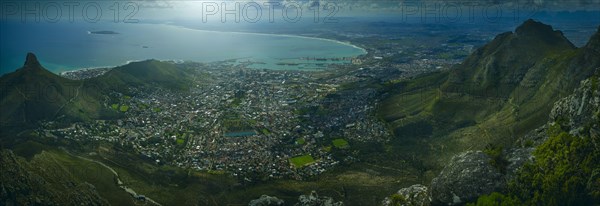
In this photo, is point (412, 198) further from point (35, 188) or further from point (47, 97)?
point (47, 97)

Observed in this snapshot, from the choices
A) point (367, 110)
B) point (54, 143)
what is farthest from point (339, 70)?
point (54, 143)

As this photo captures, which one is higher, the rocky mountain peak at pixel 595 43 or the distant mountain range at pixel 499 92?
the rocky mountain peak at pixel 595 43

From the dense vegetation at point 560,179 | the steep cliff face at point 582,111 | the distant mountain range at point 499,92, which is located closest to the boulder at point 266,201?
the dense vegetation at point 560,179

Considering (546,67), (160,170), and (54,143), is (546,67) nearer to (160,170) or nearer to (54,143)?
(160,170)

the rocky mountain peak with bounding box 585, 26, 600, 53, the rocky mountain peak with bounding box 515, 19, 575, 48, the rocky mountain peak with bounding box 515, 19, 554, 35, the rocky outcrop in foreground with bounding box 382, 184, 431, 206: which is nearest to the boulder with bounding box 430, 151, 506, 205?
the rocky outcrop in foreground with bounding box 382, 184, 431, 206

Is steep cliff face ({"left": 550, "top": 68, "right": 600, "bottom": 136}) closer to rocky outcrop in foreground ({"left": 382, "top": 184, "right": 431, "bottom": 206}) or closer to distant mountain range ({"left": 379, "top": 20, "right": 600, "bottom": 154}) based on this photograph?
distant mountain range ({"left": 379, "top": 20, "right": 600, "bottom": 154})

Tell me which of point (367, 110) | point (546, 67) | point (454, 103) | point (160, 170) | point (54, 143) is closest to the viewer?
point (160, 170)

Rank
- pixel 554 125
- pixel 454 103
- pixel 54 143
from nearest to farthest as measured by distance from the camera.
A: pixel 554 125 → pixel 54 143 → pixel 454 103

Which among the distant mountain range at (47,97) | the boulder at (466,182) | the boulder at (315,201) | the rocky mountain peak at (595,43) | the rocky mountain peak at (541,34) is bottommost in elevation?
the boulder at (315,201)

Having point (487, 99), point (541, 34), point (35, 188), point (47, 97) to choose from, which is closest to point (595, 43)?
point (487, 99)

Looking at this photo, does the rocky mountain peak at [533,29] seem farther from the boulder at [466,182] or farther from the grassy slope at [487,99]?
the boulder at [466,182]

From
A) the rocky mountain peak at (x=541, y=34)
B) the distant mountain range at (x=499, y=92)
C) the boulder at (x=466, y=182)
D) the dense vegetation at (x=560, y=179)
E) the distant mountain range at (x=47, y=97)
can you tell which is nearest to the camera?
the dense vegetation at (x=560, y=179)
